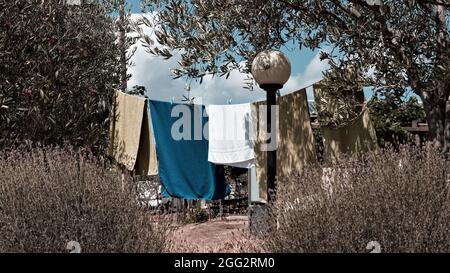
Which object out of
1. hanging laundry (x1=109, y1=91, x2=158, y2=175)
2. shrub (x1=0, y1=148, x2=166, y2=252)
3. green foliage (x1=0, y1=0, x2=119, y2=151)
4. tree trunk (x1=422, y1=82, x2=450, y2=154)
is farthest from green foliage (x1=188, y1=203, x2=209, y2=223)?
shrub (x1=0, y1=148, x2=166, y2=252)

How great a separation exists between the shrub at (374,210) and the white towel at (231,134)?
14.2ft

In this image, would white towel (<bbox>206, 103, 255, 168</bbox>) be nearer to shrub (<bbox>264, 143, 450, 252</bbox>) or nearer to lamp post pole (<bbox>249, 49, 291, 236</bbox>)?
lamp post pole (<bbox>249, 49, 291, 236</bbox>)

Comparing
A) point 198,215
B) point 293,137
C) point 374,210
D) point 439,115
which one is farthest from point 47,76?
point 374,210

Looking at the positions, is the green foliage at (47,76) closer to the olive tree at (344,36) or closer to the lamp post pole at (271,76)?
the olive tree at (344,36)

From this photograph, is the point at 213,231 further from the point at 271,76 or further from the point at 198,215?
the point at 271,76

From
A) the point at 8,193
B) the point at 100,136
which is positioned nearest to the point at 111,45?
the point at 100,136

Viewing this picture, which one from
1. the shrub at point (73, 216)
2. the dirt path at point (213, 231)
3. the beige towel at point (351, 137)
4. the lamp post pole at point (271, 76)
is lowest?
the dirt path at point (213, 231)

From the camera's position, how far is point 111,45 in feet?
31.6

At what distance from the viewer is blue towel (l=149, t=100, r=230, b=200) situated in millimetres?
8672

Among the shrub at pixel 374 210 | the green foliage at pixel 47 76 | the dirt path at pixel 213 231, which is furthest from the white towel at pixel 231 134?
the shrub at pixel 374 210

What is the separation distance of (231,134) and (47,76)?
278 centimetres

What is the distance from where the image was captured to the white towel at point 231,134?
8.20 meters
